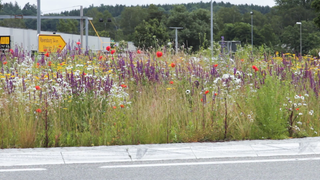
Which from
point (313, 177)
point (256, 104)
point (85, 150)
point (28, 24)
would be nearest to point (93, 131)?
point (85, 150)

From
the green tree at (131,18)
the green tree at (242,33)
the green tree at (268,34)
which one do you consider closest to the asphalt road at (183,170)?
the green tree at (268,34)

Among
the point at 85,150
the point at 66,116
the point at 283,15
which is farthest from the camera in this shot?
the point at 283,15

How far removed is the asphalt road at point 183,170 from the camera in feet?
17.1

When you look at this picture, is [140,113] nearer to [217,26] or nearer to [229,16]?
[217,26]

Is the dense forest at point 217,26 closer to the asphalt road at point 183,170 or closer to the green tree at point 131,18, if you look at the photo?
the green tree at point 131,18

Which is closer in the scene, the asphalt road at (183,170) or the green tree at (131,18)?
the asphalt road at (183,170)

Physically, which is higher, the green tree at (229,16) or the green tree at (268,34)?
the green tree at (229,16)

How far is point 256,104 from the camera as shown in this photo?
7.45m

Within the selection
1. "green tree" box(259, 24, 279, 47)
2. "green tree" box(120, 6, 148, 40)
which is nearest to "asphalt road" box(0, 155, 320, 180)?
"green tree" box(259, 24, 279, 47)

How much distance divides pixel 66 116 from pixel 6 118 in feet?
3.01

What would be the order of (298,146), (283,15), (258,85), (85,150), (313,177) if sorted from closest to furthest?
1. (313,177)
2. (85,150)
3. (298,146)
4. (258,85)
5. (283,15)

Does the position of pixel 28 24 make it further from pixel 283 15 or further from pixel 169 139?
pixel 169 139

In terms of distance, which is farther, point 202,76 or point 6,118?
point 202,76

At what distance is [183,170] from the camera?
217 inches
